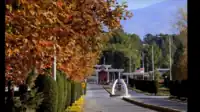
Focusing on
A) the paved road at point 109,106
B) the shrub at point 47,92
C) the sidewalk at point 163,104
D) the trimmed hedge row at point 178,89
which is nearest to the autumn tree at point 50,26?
the shrub at point 47,92

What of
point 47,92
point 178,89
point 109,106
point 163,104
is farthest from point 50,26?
point 178,89

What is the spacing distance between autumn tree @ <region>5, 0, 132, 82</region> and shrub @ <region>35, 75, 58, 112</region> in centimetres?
215

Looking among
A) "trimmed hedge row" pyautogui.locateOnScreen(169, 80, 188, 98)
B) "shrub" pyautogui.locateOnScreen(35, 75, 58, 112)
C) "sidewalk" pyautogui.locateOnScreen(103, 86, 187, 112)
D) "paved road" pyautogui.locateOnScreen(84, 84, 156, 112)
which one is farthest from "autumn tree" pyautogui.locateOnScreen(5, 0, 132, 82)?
"trimmed hedge row" pyautogui.locateOnScreen(169, 80, 188, 98)

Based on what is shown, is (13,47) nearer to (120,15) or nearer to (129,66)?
(120,15)

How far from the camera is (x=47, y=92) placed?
Result: 52.7ft

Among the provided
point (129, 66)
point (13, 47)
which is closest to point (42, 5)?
point (13, 47)

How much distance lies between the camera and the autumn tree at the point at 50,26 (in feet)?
29.0

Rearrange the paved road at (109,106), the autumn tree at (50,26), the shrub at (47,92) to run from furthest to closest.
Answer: the paved road at (109,106), the shrub at (47,92), the autumn tree at (50,26)

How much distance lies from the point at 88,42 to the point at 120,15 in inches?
62.2

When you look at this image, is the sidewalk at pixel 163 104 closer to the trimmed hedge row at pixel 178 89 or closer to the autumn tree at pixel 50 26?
the trimmed hedge row at pixel 178 89

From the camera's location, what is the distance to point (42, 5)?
8945 mm

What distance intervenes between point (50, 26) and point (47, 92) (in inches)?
270

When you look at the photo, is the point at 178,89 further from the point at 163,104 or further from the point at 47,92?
the point at 47,92

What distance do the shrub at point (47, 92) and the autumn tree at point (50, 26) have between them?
84.5 inches
